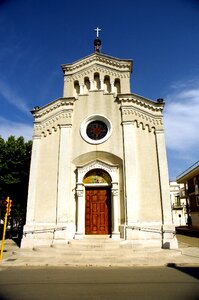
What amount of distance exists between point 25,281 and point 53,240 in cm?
727

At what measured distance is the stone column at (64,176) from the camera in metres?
15.9

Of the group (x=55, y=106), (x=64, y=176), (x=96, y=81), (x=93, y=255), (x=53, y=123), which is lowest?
(x=93, y=255)

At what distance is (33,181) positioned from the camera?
55.5ft

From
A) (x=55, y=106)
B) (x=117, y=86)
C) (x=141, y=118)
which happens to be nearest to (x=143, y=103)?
(x=141, y=118)

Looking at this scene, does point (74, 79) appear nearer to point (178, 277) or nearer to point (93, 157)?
point (93, 157)

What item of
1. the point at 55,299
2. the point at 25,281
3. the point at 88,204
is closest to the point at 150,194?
the point at 88,204

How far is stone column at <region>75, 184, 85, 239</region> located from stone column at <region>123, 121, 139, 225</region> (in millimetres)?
2960

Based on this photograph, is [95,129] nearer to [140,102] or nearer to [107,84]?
[140,102]

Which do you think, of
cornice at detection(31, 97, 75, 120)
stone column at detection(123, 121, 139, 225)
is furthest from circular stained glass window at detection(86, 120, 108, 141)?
cornice at detection(31, 97, 75, 120)

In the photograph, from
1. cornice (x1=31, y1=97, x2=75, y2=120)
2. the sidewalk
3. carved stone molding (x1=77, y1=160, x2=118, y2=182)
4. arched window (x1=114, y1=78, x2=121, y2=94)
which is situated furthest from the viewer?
arched window (x1=114, y1=78, x2=121, y2=94)

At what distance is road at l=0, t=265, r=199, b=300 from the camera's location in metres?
6.39

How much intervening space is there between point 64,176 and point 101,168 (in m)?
2.57

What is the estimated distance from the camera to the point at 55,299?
6086 mm

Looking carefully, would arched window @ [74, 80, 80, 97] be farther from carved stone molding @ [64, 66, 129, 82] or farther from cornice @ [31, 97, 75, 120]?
cornice @ [31, 97, 75, 120]
